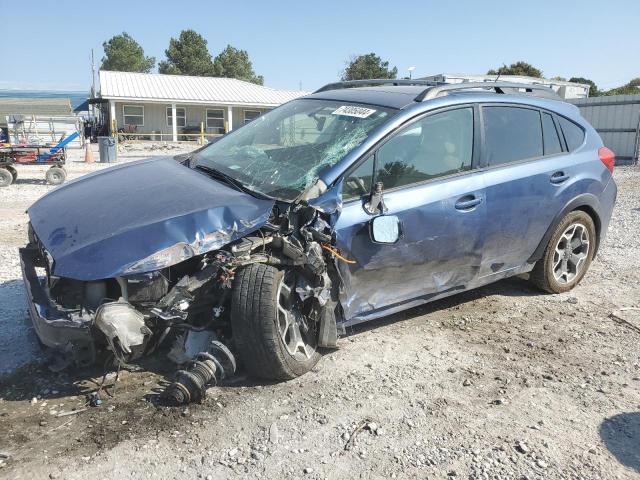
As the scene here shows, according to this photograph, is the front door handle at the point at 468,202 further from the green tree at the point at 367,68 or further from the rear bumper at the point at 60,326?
the green tree at the point at 367,68

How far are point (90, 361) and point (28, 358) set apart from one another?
0.90 m

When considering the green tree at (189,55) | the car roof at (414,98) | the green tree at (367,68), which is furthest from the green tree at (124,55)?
the car roof at (414,98)

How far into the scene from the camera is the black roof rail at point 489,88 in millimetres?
4180

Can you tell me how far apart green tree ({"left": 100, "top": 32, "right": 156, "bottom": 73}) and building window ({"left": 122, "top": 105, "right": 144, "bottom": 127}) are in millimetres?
33545

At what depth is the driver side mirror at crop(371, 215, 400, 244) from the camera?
3.66 metres

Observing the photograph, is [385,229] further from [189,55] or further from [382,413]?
[189,55]

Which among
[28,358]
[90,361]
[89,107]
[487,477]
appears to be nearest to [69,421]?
[90,361]

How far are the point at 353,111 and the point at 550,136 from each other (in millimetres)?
1940

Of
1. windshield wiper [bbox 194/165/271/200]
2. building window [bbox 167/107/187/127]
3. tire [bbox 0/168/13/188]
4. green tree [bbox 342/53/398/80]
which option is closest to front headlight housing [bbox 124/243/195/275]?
windshield wiper [bbox 194/165/271/200]

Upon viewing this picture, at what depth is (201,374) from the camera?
315 centimetres

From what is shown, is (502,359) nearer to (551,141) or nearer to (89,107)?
(551,141)

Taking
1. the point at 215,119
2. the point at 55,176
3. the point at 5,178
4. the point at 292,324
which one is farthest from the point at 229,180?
the point at 215,119

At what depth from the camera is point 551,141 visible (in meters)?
4.91

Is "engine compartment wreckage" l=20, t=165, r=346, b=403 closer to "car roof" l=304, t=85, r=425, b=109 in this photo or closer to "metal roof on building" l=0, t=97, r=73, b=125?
"car roof" l=304, t=85, r=425, b=109
